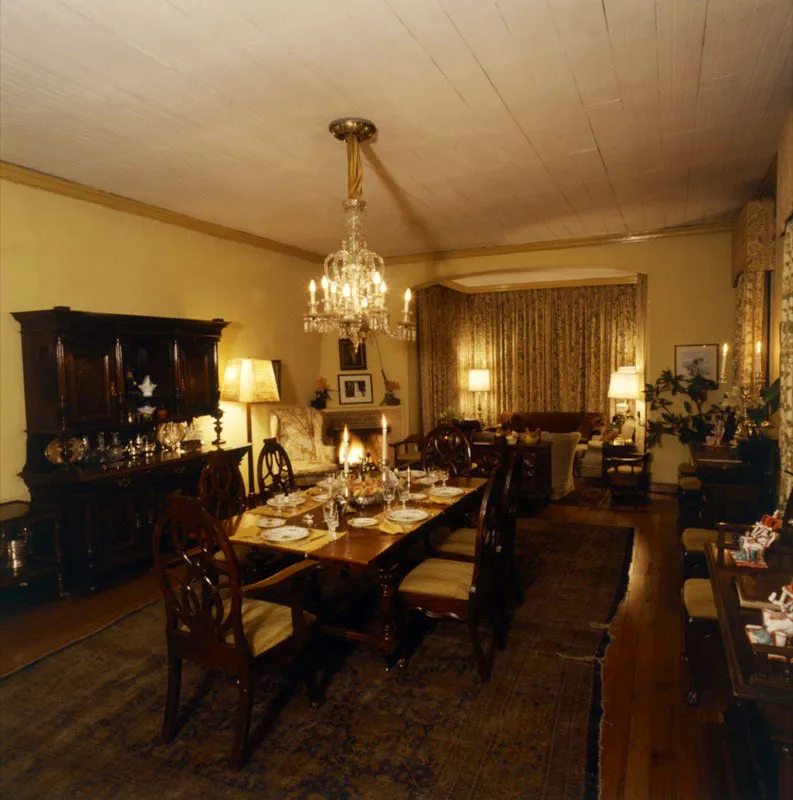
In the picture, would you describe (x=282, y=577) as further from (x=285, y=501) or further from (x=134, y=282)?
(x=134, y=282)

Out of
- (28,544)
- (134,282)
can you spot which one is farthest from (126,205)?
(28,544)

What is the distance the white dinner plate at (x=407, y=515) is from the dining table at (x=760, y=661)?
1389 millimetres

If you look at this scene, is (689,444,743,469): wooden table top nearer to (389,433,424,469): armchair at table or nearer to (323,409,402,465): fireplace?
(389,433,424,469): armchair at table

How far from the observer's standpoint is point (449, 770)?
2.18 m

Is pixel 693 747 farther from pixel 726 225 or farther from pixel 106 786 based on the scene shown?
pixel 726 225

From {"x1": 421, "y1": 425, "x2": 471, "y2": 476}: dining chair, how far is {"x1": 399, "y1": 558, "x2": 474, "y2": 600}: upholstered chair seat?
4.87 feet

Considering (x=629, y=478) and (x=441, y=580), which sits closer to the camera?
(x=441, y=580)

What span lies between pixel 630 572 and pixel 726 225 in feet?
12.5

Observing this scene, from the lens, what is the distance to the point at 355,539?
2.83 m

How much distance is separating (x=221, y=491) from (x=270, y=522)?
58 cm

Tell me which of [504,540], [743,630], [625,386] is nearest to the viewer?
[743,630]

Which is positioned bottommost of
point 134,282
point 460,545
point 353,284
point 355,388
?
point 460,545

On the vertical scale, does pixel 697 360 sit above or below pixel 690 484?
above

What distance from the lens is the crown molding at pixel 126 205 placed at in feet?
12.9
